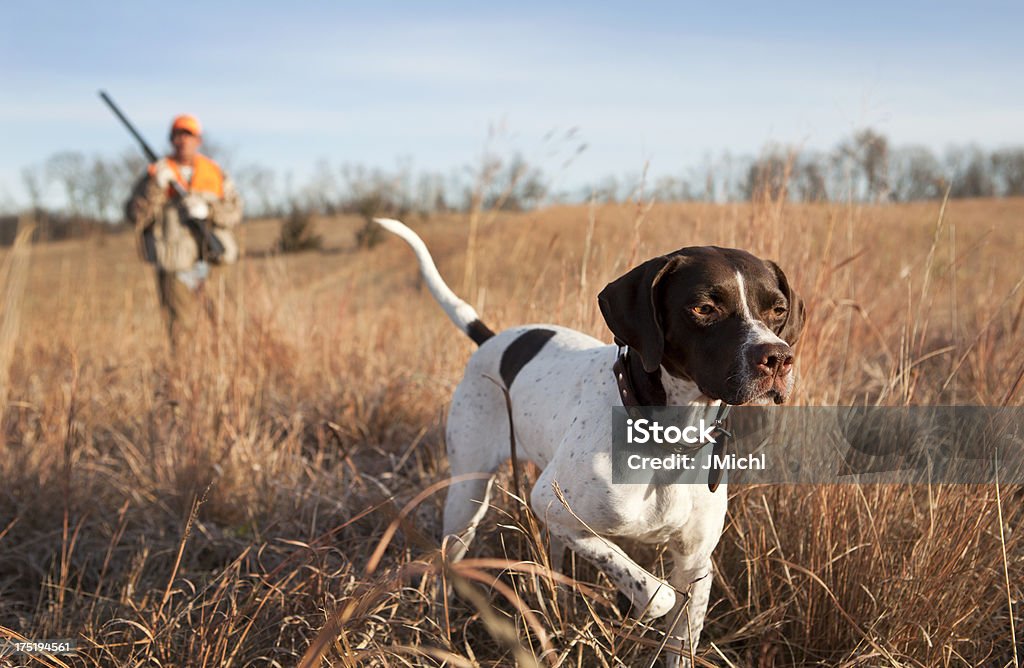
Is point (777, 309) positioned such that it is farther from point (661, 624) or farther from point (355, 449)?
point (355, 449)

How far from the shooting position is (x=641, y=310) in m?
1.94

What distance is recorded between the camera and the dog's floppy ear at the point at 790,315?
2.04 m

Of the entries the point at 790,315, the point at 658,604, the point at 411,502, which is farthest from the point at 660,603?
the point at 790,315

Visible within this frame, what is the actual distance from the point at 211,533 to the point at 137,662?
3.85ft

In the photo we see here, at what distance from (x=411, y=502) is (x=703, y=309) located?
2.92 feet

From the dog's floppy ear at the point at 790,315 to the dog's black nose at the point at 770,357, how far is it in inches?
10.7

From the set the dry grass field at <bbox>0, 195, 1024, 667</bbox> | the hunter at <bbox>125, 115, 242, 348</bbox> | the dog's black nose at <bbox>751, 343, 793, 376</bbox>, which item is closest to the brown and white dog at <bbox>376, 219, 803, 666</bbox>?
the dog's black nose at <bbox>751, 343, 793, 376</bbox>

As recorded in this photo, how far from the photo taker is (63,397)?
422 cm

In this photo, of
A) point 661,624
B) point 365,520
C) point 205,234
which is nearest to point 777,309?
point 661,624

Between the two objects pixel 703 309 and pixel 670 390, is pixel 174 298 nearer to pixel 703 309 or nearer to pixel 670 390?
pixel 670 390

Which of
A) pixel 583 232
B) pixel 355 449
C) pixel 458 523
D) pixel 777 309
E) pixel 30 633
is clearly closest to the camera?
pixel 777 309

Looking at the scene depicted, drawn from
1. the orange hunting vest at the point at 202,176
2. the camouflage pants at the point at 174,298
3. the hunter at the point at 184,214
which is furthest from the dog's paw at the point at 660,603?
the orange hunting vest at the point at 202,176

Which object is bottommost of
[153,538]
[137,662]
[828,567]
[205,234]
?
[153,538]

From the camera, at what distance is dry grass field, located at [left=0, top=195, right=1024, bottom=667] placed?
2078 mm
